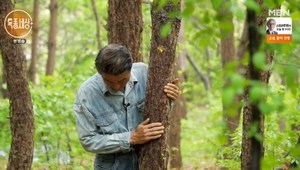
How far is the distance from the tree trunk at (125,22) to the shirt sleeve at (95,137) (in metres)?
1.73

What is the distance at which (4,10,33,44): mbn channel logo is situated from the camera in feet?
22.3

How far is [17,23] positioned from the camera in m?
7.18

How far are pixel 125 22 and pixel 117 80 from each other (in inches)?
79.8

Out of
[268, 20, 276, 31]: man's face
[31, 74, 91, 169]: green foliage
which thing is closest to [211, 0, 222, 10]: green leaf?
[268, 20, 276, 31]: man's face

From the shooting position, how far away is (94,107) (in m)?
4.92

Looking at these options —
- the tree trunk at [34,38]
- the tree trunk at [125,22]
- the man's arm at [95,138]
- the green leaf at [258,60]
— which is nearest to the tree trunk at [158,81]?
the man's arm at [95,138]

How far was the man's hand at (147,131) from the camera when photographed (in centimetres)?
455

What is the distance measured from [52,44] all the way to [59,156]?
649 cm

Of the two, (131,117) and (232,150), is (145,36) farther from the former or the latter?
(131,117)

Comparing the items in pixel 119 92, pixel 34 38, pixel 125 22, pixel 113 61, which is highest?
pixel 34 38

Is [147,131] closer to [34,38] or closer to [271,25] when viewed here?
[271,25]

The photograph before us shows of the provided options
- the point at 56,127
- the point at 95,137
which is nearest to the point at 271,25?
the point at 95,137

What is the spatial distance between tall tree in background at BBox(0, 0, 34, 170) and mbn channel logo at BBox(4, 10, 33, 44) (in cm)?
6

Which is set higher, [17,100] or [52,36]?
[52,36]
